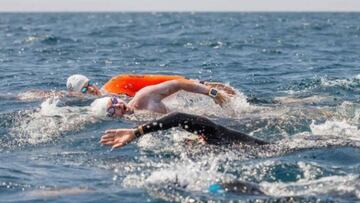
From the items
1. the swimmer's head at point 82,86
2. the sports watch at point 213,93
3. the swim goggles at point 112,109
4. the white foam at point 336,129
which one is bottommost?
the swimmer's head at point 82,86

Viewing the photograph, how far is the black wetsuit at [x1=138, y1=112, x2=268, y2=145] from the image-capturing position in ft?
27.2

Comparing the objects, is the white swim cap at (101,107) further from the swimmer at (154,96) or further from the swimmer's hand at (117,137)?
the swimmer's hand at (117,137)

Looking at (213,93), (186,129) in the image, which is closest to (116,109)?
(213,93)

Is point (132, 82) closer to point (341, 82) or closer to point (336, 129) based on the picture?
point (336, 129)

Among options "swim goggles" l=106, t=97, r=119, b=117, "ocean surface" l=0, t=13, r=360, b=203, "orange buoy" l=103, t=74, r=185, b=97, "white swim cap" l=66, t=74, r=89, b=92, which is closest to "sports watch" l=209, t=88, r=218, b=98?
"ocean surface" l=0, t=13, r=360, b=203

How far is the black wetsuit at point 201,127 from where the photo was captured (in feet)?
27.2

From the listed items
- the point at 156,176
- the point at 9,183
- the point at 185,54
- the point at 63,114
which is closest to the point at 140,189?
the point at 156,176

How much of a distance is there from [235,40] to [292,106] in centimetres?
2160

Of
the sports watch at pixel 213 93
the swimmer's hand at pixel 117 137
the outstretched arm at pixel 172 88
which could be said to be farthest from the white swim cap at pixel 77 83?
the swimmer's hand at pixel 117 137

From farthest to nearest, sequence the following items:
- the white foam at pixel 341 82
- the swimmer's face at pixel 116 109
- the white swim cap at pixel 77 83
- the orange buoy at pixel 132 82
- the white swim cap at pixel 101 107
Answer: the white foam at pixel 341 82, the white swim cap at pixel 77 83, the orange buoy at pixel 132 82, the white swim cap at pixel 101 107, the swimmer's face at pixel 116 109

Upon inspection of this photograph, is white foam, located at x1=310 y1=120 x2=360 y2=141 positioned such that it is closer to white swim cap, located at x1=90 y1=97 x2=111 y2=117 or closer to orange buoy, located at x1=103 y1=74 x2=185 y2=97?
white swim cap, located at x1=90 y1=97 x2=111 y2=117

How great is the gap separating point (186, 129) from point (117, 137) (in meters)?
0.90

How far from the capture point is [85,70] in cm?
2077

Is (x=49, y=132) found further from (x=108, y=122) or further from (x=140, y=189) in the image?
(x=140, y=189)
